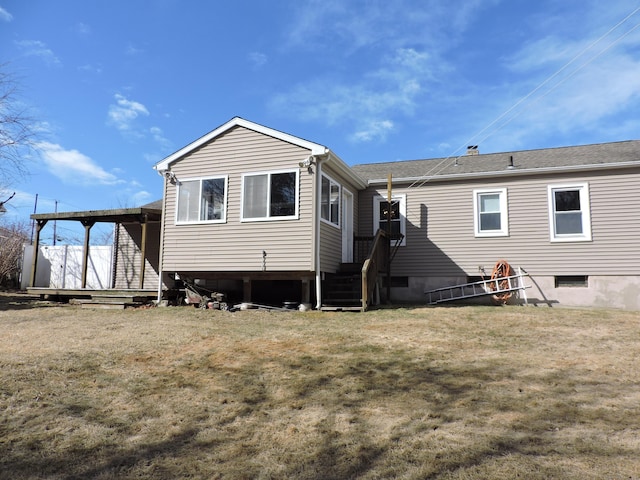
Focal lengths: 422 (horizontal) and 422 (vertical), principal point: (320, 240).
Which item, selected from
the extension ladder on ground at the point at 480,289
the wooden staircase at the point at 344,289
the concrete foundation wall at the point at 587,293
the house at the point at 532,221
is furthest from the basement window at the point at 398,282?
the wooden staircase at the point at 344,289

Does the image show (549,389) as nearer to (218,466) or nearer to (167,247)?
(218,466)

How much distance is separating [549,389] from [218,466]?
342 cm

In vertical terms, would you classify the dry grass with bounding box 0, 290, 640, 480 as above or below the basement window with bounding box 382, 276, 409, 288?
below

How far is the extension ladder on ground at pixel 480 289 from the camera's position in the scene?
1112cm

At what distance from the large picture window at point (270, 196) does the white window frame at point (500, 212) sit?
17.8 feet

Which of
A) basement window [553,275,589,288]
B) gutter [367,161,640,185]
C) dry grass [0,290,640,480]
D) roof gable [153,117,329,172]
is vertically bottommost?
dry grass [0,290,640,480]

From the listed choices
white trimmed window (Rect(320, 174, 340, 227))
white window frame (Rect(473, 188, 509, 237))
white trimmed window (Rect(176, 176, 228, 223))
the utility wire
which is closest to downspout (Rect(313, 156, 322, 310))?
white trimmed window (Rect(320, 174, 340, 227))

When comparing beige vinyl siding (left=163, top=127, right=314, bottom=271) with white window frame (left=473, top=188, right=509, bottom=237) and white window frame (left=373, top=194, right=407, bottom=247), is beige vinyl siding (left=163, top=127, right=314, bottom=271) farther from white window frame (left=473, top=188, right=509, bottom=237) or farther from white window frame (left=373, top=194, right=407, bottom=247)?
white window frame (left=473, top=188, right=509, bottom=237)

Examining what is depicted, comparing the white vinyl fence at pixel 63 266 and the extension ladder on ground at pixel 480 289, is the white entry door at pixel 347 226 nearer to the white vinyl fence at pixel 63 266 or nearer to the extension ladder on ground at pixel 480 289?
the extension ladder on ground at pixel 480 289

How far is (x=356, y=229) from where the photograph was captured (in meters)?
13.0

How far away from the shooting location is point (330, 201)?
11.0 metres

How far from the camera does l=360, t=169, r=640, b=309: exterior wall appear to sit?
1073cm

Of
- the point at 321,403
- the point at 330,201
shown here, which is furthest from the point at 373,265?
the point at 321,403

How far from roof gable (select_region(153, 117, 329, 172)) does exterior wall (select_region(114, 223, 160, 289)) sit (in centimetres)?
416
